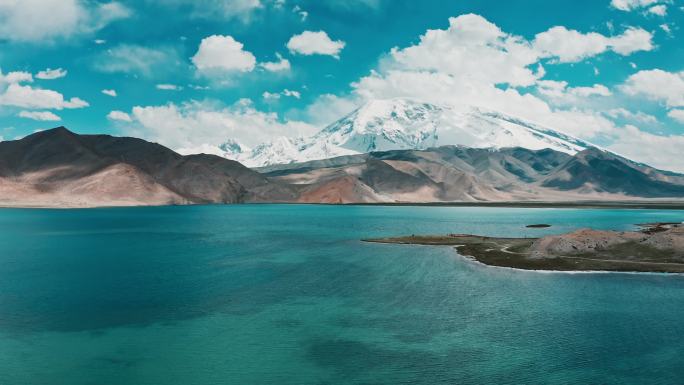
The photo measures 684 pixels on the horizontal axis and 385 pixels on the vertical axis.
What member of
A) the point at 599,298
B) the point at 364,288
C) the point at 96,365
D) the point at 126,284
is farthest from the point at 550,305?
the point at 126,284

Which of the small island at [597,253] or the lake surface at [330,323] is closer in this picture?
the lake surface at [330,323]

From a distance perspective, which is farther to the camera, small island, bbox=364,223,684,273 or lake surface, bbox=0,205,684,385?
small island, bbox=364,223,684,273

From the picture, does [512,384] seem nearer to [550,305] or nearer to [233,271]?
[550,305]

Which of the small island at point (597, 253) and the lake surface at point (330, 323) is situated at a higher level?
the small island at point (597, 253)

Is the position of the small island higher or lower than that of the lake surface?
higher
